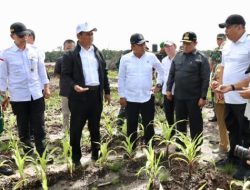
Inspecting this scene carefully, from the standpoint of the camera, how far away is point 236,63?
15.4 feet

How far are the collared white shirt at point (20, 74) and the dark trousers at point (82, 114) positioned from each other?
0.70m

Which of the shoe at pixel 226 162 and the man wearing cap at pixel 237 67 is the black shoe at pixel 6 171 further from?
the man wearing cap at pixel 237 67

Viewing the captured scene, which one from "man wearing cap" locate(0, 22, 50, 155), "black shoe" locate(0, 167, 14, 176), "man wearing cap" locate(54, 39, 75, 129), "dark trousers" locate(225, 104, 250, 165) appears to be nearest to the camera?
"dark trousers" locate(225, 104, 250, 165)

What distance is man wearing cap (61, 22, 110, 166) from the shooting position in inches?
193

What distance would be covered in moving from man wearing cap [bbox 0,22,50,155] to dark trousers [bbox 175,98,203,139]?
83.1 inches

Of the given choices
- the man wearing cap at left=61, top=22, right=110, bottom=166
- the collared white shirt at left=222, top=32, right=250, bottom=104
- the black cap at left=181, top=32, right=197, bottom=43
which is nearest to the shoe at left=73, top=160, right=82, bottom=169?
the man wearing cap at left=61, top=22, right=110, bottom=166

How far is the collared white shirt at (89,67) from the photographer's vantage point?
16.3 feet

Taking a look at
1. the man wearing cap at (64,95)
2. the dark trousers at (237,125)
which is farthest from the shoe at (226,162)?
the man wearing cap at (64,95)

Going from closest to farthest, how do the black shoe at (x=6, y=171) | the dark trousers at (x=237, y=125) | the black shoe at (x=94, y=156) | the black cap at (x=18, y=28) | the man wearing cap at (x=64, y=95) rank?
the dark trousers at (x=237, y=125), the black shoe at (x=6, y=171), the black cap at (x=18, y=28), the black shoe at (x=94, y=156), the man wearing cap at (x=64, y=95)

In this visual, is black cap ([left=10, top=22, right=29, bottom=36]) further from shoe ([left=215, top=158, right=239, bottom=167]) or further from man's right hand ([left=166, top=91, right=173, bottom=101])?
shoe ([left=215, top=158, right=239, bottom=167])

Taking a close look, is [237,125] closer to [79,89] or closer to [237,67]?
[237,67]

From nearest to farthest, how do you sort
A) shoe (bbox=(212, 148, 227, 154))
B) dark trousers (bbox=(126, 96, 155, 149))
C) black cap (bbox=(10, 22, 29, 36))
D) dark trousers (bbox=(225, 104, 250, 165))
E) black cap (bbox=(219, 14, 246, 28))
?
black cap (bbox=(219, 14, 246, 28)) → dark trousers (bbox=(225, 104, 250, 165)) → black cap (bbox=(10, 22, 29, 36)) → dark trousers (bbox=(126, 96, 155, 149)) → shoe (bbox=(212, 148, 227, 154))

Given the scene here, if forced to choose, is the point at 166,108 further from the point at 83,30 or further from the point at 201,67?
the point at 83,30

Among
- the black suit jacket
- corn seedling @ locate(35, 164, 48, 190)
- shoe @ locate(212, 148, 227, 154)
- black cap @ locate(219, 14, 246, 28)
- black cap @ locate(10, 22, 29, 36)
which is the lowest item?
shoe @ locate(212, 148, 227, 154)
